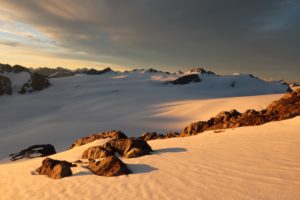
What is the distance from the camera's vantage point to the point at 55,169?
1127 cm

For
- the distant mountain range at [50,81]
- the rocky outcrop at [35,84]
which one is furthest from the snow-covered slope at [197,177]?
the distant mountain range at [50,81]

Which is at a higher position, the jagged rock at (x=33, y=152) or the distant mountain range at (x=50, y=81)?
the distant mountain range at (x=50, y=81)

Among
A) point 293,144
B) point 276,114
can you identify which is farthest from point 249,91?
point 293,144

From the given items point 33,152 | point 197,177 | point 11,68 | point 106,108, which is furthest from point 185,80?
point 197,177

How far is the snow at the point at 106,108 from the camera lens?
110 feet

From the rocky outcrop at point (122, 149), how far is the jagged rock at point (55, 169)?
5.09 ft

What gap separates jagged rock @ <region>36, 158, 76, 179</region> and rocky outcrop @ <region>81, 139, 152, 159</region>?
61.1 inches

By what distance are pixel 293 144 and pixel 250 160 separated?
7.96 ft

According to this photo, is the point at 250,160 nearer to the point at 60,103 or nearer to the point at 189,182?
the point at 189,182

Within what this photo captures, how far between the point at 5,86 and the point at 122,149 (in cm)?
7139

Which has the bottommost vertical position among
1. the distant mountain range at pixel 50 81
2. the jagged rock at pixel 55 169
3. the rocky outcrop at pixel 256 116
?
the jagged rock at pixel 55 169

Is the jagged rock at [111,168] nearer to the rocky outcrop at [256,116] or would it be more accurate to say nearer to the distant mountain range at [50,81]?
the rocky outcrop at [256,116]

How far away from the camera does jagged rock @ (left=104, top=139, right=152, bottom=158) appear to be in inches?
507

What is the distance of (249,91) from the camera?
10788cm
